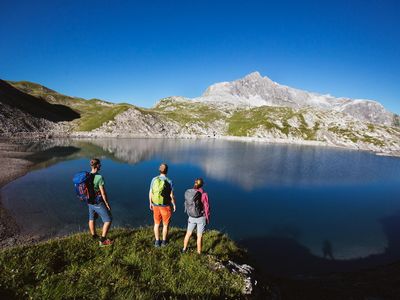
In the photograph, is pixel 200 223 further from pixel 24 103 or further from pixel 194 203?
pixel 24 103

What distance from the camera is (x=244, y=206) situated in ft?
133

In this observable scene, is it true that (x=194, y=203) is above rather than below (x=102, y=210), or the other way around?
above

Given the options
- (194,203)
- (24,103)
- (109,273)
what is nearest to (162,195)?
(194,203)

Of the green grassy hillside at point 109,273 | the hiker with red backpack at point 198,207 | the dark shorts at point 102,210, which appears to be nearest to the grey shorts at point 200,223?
the hiker with red backpack at point 198,207

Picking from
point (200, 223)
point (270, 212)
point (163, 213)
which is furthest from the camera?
point (270, 212)

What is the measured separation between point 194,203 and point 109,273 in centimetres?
514

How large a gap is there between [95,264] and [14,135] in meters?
157

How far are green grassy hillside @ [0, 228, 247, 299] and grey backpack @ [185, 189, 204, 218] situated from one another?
198 cm

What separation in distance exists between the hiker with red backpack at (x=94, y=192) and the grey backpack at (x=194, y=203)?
4031 mm

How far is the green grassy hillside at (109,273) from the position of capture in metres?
7.44

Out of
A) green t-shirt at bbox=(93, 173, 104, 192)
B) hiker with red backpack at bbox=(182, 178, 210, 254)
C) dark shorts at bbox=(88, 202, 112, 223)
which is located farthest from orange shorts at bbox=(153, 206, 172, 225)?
green t-shirt at bbox=(93, 173, 104, 192)

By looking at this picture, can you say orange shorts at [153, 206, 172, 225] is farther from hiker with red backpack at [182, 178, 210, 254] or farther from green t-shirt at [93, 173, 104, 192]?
green t-shirt at [93, 173, 104, 192]

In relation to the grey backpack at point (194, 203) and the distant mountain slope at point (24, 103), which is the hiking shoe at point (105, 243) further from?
the distant mountain slope at point (24, 103)

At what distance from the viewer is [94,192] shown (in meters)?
12.2
